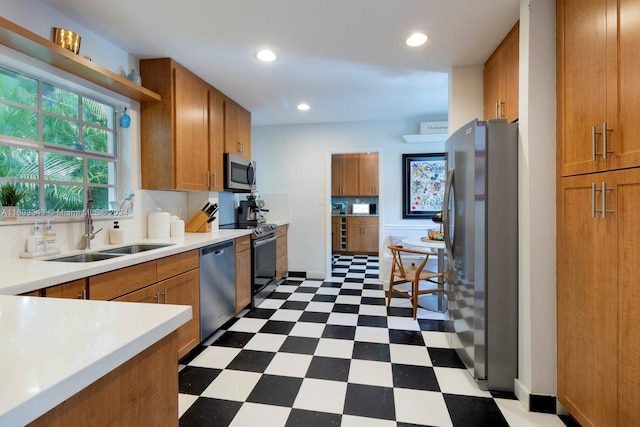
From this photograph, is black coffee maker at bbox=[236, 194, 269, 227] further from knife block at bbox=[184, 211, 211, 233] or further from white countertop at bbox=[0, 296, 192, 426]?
white countertop at bbox=[0, 296, 192, 426]

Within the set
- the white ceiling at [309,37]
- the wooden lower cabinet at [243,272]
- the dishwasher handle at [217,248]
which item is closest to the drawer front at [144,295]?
the dishwasher handle at [217,248]

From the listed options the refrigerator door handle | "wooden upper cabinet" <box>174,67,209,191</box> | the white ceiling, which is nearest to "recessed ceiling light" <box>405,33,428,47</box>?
the white ceiling

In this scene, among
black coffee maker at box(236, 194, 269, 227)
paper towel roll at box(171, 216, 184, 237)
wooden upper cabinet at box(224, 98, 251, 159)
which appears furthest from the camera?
black coffee maker at box(236, 194, 269, 227)

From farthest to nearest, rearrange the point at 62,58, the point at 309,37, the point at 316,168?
the point at 316,168
the point at 309,37
the point at 62,58

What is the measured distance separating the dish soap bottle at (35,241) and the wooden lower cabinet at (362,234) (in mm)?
5381

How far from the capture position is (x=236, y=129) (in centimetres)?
377

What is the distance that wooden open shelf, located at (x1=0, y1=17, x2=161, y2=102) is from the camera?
5.14 ft

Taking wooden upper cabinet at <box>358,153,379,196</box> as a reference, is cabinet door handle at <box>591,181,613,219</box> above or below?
below

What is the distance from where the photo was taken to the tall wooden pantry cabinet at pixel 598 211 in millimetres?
1224

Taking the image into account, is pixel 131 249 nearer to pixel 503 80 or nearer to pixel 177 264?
pixel 177 264

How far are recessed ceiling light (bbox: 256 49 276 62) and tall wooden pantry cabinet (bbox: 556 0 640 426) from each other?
1848 millimetres

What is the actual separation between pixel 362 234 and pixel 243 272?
3.88 metres

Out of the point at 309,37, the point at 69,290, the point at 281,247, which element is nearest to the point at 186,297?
the point at 69,290

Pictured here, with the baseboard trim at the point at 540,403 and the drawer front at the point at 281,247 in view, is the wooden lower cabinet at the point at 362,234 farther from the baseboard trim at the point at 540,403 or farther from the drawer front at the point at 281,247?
the baseboard trim at the point at 540,403
